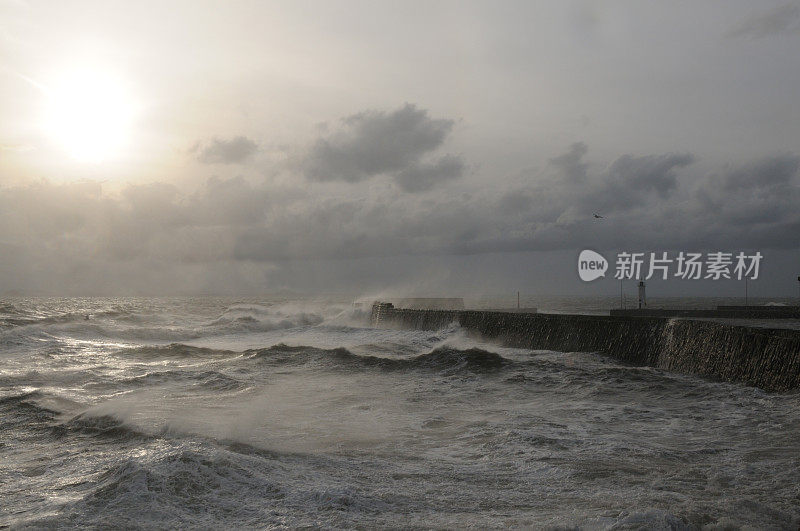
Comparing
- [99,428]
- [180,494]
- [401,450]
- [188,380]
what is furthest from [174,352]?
[180,494]

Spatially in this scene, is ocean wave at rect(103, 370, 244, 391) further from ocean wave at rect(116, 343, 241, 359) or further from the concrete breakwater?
the concrete breakwater

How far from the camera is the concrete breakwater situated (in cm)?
1014

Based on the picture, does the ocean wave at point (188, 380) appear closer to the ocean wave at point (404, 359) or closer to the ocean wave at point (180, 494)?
the ocean wave at point (404, 359)

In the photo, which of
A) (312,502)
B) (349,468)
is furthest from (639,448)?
(312,502)

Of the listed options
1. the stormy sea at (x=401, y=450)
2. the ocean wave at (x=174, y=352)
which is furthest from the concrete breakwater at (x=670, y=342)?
the ocean wave at (x=174, y=352)

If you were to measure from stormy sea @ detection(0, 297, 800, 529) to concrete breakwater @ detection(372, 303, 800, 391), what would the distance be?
1.83ft

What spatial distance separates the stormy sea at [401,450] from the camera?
4.84 m

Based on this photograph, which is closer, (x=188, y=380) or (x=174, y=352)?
(x=188, y=380)

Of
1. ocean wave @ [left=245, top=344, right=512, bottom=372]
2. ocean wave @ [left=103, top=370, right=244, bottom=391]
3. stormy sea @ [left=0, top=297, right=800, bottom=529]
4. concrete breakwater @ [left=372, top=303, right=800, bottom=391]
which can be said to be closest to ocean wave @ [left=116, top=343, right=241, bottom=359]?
ocean wave @ [left=245, top=344, right=512, bottom=372]

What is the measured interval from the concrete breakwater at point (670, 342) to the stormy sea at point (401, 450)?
0.56 metres

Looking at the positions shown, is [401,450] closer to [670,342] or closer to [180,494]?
[180,494]

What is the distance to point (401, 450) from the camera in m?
7.10

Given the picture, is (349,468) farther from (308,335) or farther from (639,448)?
(308,335)

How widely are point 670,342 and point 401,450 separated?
368 inches
